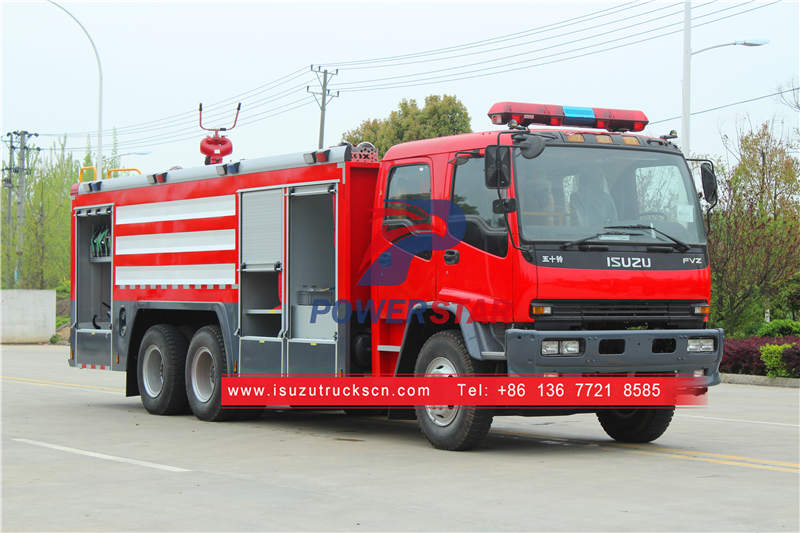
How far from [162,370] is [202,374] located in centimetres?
77

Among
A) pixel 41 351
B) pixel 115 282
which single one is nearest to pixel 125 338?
pixel 115 282

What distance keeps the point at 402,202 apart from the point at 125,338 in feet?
19.2

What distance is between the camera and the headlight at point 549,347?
1000 cm

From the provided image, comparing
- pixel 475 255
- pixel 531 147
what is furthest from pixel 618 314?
pixel 531 147

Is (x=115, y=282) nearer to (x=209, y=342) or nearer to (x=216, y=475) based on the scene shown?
(x=209, y=342)

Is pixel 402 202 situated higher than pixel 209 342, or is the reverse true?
pixel 402 202

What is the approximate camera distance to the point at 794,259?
82.0ft

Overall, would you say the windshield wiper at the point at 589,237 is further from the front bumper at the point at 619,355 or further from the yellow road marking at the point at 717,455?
the yellow road marking at the point at 717,455

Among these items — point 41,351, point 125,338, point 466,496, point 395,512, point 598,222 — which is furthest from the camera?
point 41,351

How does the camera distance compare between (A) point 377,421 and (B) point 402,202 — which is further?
(A) point 377,421

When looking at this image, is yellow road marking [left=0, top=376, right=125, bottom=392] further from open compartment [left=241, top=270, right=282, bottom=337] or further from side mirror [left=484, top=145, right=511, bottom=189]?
side mirror [left=484, top=145, right=511, bottom=189]

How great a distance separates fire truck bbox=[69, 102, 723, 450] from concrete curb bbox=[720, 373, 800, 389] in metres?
9.93

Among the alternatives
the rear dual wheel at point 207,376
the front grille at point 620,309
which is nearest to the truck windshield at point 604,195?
the front grille at point 620,309

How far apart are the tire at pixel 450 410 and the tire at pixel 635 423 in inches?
61.2
